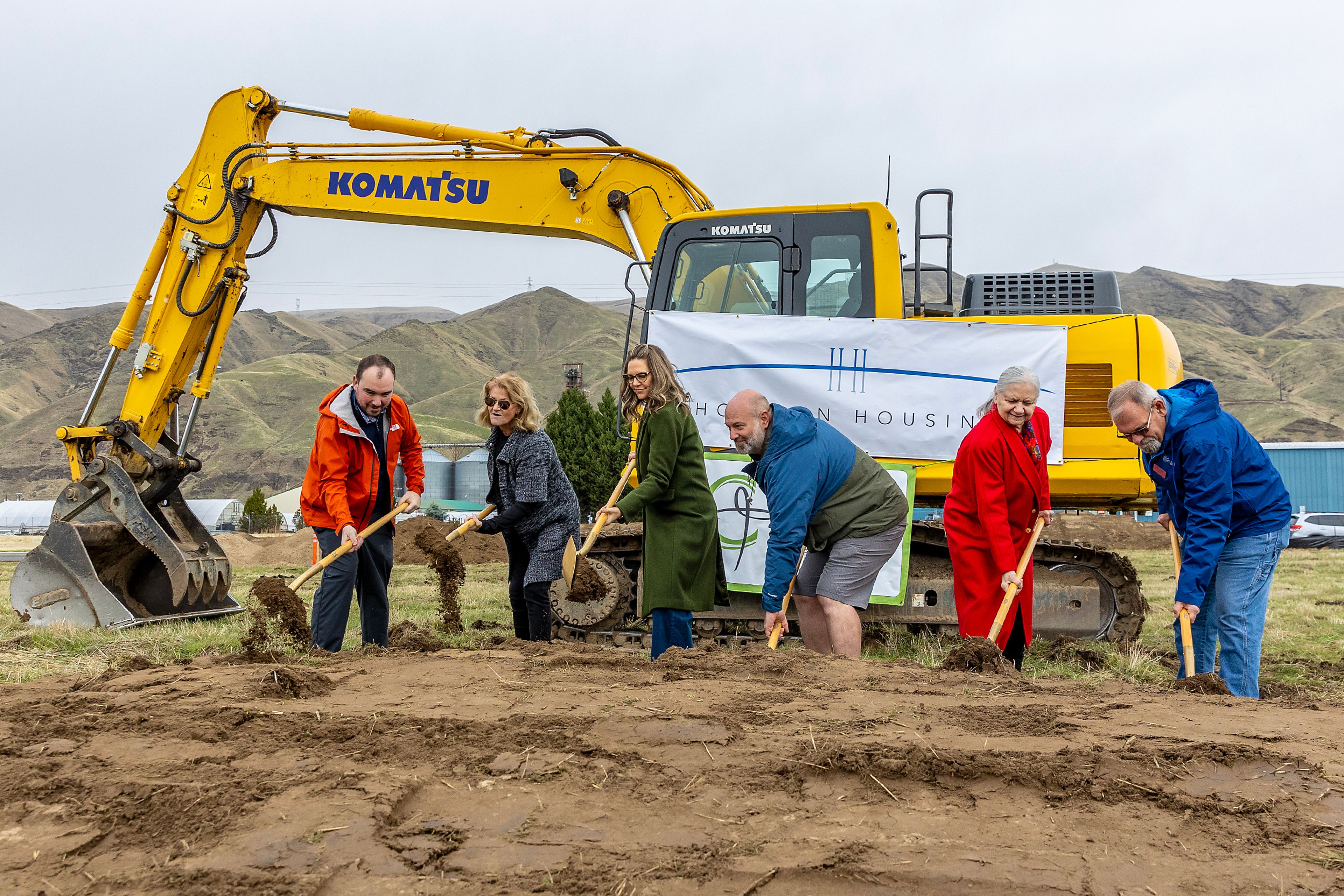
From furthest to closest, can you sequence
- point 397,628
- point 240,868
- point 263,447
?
point 263,447, point 397,628, point 240,868

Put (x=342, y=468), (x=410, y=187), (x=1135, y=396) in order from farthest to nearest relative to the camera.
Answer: (x=410, y=187)
(x=342, y=468)
(x=1135, y=396)

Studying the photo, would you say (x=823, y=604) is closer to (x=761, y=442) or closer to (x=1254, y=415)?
(x=761, y=442)

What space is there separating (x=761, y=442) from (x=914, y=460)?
7.21 feet

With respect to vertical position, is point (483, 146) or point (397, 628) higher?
point (483, 146)

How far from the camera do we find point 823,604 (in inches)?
214

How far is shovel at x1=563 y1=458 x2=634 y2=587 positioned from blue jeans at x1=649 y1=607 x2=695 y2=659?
0.61 meters

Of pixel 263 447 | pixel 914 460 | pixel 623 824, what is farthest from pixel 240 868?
pixel 263 447

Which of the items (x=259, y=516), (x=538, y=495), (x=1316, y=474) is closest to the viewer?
(x=538, y=495)

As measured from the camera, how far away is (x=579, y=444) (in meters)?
22.6

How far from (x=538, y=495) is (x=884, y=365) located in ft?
8.50

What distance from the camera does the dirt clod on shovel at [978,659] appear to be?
480 cm

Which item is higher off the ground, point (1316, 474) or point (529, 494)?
point (1316, 474)

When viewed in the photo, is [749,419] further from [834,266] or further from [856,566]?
[834,266]

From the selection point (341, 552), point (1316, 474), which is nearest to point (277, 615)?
point (341, 552)
